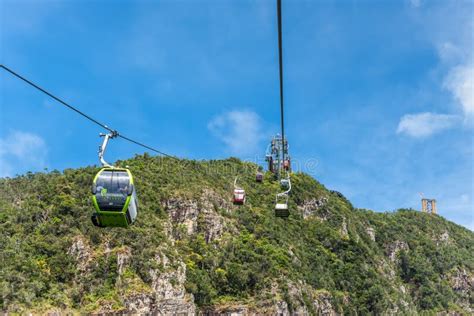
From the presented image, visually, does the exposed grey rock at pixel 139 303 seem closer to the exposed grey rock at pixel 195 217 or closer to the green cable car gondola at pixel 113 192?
the exposed grey rock at pixel 195 217

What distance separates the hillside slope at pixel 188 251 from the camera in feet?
261

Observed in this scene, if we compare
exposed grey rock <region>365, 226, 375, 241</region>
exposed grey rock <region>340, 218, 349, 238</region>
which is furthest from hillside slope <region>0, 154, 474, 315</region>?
exposed grey rock <region>365, 226, 375, 241</region>

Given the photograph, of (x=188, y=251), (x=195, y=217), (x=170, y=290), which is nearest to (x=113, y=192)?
(x=170, y=290)

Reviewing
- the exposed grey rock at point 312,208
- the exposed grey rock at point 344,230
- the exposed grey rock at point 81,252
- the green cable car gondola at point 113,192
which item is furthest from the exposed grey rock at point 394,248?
the green cable car gondola at point 113,192

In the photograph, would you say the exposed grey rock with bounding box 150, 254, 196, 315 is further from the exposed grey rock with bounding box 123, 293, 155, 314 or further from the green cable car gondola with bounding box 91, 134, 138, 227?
the green cable car gondola with bounding box 91, 134, 138, 227

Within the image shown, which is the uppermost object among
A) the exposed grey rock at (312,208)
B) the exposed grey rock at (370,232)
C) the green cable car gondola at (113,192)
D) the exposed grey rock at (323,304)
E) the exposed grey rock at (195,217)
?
the exposed grey rock at (312,208)

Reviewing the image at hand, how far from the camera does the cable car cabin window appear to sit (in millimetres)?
20375

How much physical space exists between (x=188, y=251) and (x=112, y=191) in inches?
3388

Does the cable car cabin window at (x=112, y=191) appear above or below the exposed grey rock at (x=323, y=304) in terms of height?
above

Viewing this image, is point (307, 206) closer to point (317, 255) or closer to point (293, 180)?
point (293, 180)

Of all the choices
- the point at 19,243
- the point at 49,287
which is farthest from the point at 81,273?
the point at 19,243

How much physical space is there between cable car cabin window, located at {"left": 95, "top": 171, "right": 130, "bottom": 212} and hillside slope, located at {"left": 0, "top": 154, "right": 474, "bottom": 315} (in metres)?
56.5

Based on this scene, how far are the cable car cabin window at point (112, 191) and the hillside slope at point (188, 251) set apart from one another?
186 ft

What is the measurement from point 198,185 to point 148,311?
42818 mm
